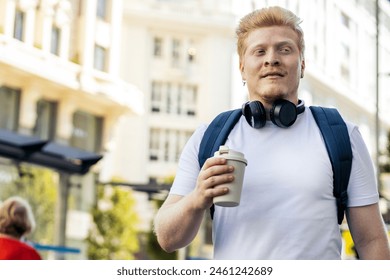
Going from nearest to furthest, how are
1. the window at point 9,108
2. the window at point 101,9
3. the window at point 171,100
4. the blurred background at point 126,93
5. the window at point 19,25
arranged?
the blurred background at point 126,93 < the window at point 19,25 < the window at point 9,108 < the window at point 101,9 < the window at point 171,100

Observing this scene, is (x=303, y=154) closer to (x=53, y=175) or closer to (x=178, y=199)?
(x=178, y=199)

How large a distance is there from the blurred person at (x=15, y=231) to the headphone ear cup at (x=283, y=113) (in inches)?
54.1

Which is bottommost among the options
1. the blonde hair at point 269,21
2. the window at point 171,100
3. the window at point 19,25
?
the blonde hair at point 269,21

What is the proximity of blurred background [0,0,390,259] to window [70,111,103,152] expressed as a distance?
2cm

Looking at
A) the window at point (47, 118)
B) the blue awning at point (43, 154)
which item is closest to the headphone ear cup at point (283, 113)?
the blue awning at point (43, 154)

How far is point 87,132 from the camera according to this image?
1548cm

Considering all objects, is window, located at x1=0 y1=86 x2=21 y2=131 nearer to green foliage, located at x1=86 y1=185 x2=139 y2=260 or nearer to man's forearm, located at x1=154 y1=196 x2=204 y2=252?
green foliage, located at x1=86 y1=185 x2=139 y2=260

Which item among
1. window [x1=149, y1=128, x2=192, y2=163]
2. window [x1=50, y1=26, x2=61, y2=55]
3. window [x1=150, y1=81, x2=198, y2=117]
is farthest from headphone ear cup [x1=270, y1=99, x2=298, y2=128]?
window [x1=150, y1=81, x2=198, y2=117]

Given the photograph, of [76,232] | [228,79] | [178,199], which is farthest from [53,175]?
[178,199]

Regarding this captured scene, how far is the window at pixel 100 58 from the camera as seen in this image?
42.8 ft

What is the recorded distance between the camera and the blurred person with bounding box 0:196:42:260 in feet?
8.02

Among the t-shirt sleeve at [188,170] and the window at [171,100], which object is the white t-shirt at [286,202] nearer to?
the t-shirt sleeve at [188,170]

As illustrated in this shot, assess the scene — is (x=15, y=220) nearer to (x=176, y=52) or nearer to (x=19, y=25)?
(x=19, y=25)
